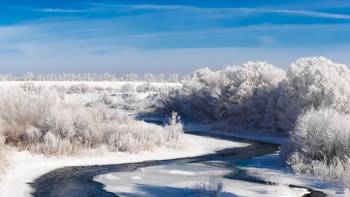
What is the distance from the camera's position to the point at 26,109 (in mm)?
17625

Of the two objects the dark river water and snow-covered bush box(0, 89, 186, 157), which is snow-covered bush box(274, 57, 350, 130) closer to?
the dark river water

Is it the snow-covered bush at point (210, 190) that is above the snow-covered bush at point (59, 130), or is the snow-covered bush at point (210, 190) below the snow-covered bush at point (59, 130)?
below

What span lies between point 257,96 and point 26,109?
16.3m

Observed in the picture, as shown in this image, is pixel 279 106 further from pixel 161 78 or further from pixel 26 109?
pixel 161 78

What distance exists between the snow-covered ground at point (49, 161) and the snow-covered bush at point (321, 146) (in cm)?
479

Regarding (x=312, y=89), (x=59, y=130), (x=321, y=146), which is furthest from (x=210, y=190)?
(x=312, y=89)

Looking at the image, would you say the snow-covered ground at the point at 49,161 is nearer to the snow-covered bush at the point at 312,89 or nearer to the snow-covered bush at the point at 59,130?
the snow-covered bush at the point at 59,130

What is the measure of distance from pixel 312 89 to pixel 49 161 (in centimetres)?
1497

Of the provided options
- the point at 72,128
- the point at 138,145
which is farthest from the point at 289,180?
the point at 72,128

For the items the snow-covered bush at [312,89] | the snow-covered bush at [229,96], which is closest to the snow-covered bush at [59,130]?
the snow-covered bush at [312,89]

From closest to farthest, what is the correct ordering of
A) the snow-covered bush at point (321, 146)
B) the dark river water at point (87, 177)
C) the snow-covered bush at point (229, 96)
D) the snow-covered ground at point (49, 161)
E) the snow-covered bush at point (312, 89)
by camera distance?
the dark river water at point (87, 177)
the snow-covered ground at point (49, 161)
the snow-covered bush at point (321, 146)
the snow-covered bush at point (312, 89)
the snow-covered bush at point (229, 96)

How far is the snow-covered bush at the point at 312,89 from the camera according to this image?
21.5 m

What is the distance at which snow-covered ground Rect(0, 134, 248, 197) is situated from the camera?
10.4 m

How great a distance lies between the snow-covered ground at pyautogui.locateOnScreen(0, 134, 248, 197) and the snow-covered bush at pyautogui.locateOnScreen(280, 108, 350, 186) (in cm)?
479
